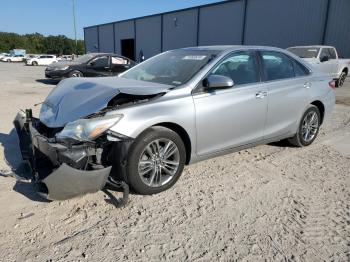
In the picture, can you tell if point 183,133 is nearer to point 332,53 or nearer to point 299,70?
point 299,70

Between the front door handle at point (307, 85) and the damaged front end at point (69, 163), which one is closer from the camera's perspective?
the damaged front end at point (69, 163)

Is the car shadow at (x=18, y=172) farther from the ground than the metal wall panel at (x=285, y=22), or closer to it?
closer to it

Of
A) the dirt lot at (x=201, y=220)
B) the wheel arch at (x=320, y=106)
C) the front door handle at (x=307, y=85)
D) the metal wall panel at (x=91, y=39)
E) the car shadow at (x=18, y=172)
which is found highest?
the metal wall panel at (x=91, y=39)

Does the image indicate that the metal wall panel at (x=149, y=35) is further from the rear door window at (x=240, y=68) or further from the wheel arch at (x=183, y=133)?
the wheel arch at (x=183, y=133)

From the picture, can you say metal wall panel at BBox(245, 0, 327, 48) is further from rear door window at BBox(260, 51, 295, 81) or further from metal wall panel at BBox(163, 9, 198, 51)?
rear door window at BBox(260, 51, 295, 81)

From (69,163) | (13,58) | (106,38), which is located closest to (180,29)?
(106,38)

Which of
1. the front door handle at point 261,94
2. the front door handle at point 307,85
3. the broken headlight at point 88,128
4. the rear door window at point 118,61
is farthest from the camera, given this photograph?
the rear door window at point 118,61

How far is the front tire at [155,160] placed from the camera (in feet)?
11.0

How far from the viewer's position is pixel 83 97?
3625 mm

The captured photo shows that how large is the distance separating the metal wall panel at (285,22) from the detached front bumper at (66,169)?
876 inches

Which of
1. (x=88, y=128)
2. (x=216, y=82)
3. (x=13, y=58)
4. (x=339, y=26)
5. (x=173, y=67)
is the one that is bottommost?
(x=13, y=58)

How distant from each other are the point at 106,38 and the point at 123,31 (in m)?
5.16

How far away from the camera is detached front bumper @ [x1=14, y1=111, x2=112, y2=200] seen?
294 centimetres

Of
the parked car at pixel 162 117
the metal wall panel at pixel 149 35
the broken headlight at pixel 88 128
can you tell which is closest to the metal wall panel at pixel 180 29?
the metal wall panel at pixel 149 35
